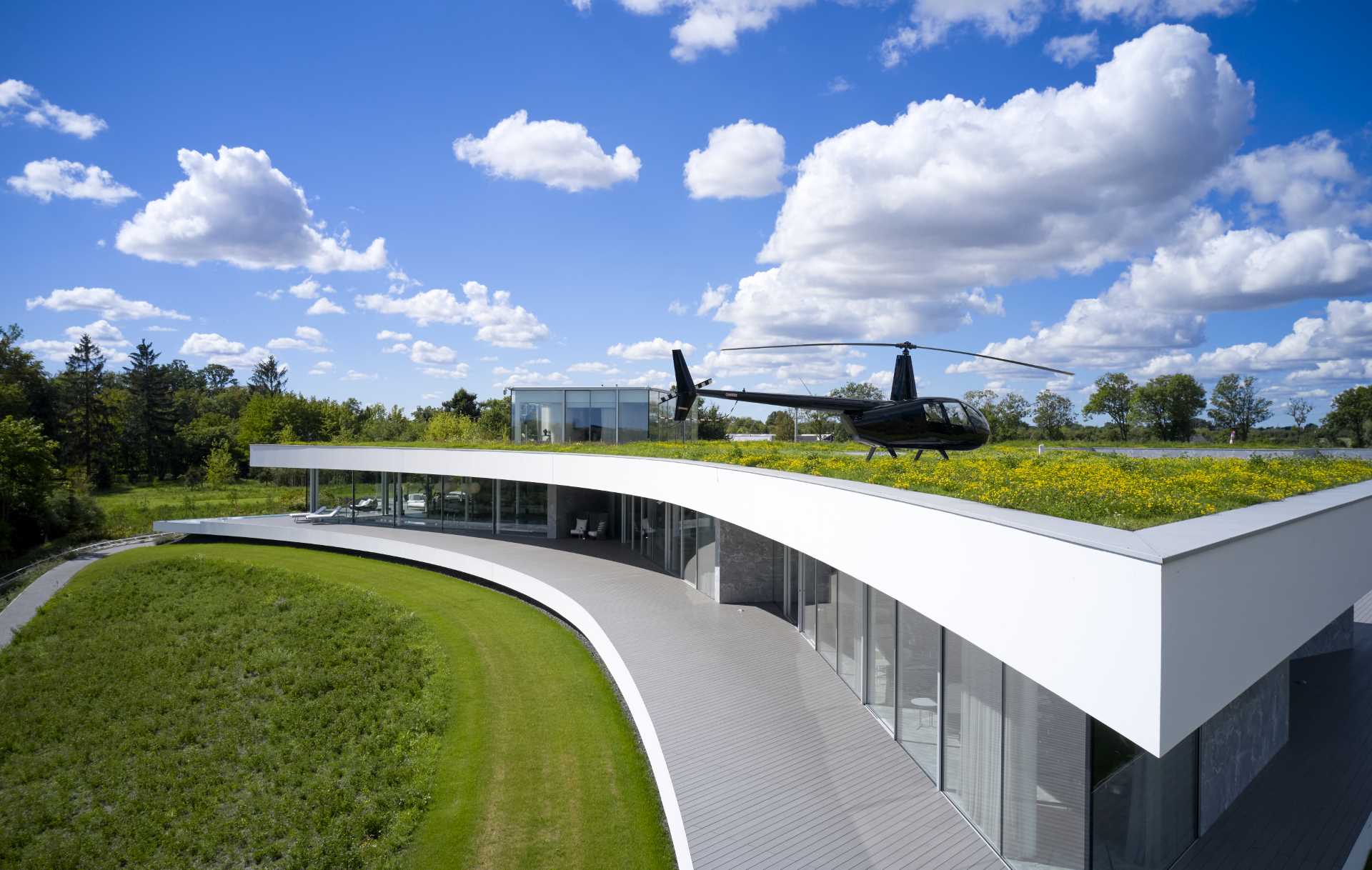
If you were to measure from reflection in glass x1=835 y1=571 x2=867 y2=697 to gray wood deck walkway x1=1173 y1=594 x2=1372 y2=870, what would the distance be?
476 cm

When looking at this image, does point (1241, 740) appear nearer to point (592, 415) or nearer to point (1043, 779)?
point (1043, 779)

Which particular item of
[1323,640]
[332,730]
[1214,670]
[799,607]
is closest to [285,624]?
[332,730]

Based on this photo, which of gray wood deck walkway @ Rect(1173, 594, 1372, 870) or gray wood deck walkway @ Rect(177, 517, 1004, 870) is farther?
gray wood deck walkway @ Rect(1173, 594, 1372, 870)

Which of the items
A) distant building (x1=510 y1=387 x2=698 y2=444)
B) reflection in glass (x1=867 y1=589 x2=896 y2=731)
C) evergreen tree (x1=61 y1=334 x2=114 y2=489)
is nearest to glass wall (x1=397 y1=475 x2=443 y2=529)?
distant building (x1=510 y1=387 x2=698 y2=444)

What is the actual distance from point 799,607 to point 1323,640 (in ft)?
36.2

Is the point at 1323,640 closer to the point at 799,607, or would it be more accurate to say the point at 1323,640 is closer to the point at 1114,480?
the point at 1114,480

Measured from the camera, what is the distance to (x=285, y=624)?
63.7 ft

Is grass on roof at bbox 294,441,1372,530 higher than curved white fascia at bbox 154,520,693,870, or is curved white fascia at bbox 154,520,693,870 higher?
grass on roof at bbox 294,441,1372,530

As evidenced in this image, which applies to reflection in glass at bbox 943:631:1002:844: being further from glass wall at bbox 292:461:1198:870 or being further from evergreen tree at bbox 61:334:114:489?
evergreen tree at bbox 61:334:114:489

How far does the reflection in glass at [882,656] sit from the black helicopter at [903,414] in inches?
135

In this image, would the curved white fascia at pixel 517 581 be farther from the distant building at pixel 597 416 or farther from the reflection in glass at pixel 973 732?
the distant building at pixel 597 416

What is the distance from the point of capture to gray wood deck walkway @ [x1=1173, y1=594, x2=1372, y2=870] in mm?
7863

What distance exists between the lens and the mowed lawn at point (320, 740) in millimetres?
9461

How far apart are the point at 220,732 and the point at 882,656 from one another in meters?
12.6
